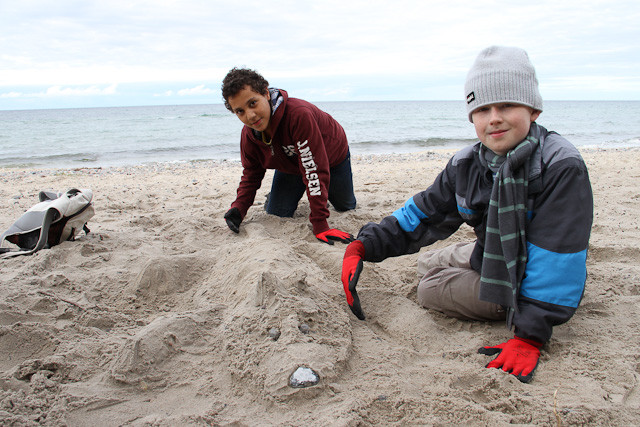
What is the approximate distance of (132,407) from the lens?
137cm

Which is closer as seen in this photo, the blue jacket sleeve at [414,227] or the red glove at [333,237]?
the blue jacket sleeve at [414,227]

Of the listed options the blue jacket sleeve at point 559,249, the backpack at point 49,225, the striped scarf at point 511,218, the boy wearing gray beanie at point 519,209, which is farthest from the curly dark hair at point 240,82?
the blue jacket sleeve at point 559,249

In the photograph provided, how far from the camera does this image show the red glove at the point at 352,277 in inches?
77.3

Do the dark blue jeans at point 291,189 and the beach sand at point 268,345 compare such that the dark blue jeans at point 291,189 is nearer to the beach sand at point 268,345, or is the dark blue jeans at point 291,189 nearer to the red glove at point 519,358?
the beach sand at point 268,345

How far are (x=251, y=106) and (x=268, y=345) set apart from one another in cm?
186

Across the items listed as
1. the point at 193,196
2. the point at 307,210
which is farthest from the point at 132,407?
the point at 193,196

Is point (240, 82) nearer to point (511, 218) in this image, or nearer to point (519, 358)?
point (511, 218)

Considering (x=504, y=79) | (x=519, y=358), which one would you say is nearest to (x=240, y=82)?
(x=504, y=79)

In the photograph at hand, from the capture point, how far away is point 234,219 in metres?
3.43

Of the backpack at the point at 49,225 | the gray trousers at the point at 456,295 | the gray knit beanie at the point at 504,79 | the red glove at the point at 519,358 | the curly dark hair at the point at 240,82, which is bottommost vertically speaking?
the red glove at the point at 519,358

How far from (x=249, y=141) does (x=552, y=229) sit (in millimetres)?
2523

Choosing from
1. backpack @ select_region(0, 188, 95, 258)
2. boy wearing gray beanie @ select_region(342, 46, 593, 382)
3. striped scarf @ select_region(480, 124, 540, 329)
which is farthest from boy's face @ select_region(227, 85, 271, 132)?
striped scarf @ select_region(480, 124, 540, 329)

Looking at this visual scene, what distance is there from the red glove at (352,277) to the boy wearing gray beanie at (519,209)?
10mm

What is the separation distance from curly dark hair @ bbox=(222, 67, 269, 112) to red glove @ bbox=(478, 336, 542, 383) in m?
2.24
